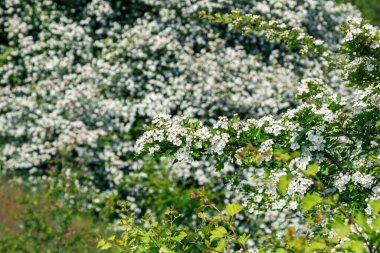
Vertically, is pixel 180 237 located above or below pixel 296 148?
below

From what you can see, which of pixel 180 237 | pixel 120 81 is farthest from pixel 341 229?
pixel 120 81

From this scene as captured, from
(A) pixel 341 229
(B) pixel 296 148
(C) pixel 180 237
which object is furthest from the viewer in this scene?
(B) pixel 296 148

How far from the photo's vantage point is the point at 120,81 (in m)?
9.09

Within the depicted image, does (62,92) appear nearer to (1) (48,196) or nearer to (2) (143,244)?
(1) (48,196)

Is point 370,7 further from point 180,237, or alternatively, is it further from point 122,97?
point 180,237

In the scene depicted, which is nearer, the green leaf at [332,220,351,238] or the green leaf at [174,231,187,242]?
the green leaf at [332,220,351,238]

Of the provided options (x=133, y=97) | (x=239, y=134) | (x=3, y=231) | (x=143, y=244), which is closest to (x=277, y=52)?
(x=133, y=97)

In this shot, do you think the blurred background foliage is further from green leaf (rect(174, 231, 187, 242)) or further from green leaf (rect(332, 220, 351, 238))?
green leaf (rect(332, 220, 351, 238))

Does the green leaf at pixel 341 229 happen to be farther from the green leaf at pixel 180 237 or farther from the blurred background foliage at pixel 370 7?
the blurred background foliage at pixel 370 7

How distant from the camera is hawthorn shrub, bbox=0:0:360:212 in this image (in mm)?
8602

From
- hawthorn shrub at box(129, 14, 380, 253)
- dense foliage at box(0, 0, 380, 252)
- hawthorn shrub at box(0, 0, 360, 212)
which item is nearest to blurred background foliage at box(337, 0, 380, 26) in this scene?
dense foliage at box(0, 0, 380, 252)

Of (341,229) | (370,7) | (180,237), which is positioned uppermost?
(370,7)

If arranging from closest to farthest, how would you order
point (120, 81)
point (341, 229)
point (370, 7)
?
point (341, 229) < point (120, 81) < point (370, 7)

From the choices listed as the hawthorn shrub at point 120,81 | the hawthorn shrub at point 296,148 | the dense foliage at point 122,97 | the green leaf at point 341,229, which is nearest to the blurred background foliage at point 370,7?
the dense foliage at point 122,97
